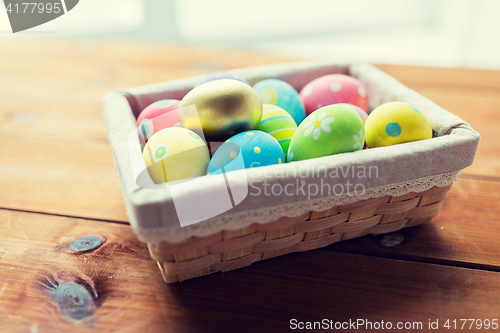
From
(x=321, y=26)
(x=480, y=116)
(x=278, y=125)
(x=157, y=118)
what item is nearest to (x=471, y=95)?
(x=480, y=116)

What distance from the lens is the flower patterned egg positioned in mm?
441

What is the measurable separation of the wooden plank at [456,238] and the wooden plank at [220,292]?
2cm

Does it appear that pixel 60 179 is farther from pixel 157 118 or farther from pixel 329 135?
pixel 329 135

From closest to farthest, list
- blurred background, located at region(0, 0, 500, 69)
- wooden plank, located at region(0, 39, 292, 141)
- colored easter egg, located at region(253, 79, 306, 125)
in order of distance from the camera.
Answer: colored easter egg, located at region(253, 79, 306, 125) < wooden plank, located at region(0, 39, 292, 141) < blurred background, located at region(0, 0, 500, 69)

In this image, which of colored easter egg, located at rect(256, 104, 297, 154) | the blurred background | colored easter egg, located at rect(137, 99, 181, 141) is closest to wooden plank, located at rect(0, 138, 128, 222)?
colored easter egg, located at rect(137, 99, 181, 141)

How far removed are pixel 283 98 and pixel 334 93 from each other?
0.27ft

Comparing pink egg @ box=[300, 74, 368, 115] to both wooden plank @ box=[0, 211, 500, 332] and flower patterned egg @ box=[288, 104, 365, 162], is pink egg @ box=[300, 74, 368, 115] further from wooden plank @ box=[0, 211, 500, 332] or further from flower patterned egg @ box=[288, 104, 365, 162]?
wooden plank @ box=[0, 211, 500, 332]

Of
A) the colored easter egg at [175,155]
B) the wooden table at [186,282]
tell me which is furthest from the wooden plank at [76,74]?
the colored easter egg at [175,155]

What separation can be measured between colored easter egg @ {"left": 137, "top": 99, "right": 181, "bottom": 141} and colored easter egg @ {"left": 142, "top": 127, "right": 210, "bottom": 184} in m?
0.06

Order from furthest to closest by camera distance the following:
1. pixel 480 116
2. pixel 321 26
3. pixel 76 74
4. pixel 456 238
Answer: pixel 321 26
pixel 76 74
pixel 480 116
pixel 456 238

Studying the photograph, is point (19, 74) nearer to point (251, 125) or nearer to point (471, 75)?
point (251, 125)

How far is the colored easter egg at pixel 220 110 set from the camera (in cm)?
48

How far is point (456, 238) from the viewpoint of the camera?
51cm

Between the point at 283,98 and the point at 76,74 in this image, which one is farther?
the point at 76,74
